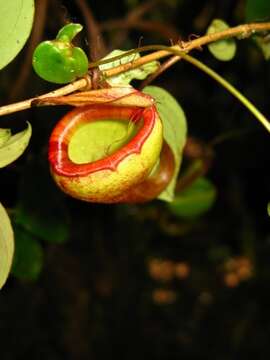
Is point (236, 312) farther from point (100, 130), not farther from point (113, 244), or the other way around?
point (100, 130)

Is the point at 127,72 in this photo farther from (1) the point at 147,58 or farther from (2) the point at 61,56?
(2) the point at 61,56

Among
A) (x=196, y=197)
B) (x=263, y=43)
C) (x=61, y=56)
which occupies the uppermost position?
(x=61, y=56)

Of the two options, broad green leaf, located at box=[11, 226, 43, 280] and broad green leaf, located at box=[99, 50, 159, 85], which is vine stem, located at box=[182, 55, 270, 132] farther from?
broad green leaf, located at box=[11, 226, 43, 280]

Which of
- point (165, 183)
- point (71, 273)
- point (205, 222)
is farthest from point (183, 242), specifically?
point (165, 183)

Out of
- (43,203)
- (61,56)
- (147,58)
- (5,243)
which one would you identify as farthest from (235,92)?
(43,203)

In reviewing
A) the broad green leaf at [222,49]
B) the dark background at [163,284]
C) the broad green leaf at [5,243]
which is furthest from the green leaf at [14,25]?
the dark background at [163,284]
